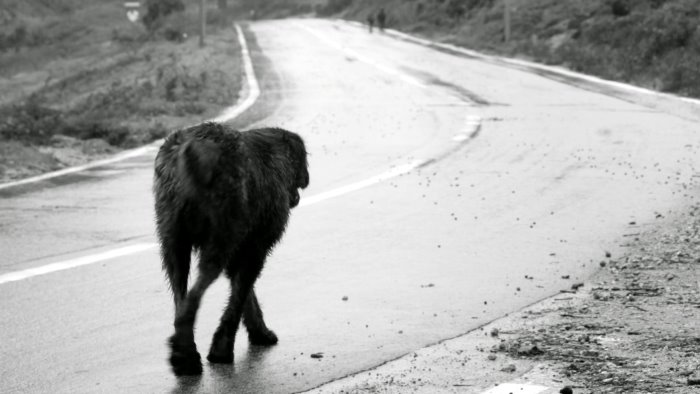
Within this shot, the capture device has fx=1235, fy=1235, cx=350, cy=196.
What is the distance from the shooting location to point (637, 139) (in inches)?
672

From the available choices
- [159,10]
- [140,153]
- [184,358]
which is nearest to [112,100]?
[140,153]

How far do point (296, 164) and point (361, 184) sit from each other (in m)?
6.61

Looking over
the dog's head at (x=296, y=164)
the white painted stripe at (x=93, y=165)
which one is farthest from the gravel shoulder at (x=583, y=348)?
the white painted stripe at (x=93, y=165)

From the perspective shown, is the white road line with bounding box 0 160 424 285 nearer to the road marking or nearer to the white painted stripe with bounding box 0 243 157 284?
the white painted stripe with bounding box 0 243 157 284

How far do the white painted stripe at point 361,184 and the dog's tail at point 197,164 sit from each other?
5801mm

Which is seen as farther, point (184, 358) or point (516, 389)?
point (184, 358)

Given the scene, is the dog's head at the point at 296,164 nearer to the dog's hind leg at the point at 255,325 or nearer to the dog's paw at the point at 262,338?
the dog's hind leg at the point at 255,325

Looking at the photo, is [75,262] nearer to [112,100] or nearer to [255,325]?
[255,325]

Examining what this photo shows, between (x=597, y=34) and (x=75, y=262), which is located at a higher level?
(x=75, y=262)

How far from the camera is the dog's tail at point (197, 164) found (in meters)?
5.93

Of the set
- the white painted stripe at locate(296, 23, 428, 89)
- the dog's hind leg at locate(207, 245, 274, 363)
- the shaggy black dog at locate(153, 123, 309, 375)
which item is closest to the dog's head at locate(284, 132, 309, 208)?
the shaggy black dog at locate(153, 123, 309, 375)

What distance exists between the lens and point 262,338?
665 centimetres

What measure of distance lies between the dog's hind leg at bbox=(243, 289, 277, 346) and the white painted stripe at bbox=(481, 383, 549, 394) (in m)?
1.45

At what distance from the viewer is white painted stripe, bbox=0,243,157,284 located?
8438 mm
